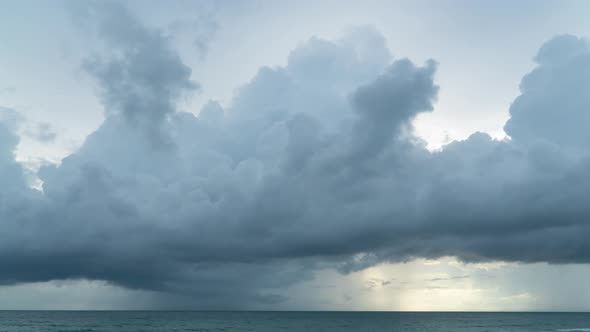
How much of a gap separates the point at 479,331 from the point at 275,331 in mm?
65552

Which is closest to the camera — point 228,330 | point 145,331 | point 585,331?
point 585,331

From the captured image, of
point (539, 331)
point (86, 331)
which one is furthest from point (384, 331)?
point (86, 331)

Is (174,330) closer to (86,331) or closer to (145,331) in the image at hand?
(145,331)

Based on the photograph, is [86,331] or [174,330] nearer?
[86,331]

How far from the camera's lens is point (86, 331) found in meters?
147

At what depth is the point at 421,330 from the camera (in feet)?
547

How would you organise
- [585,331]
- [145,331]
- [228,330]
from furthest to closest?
[228,330] < [145,331] < [585,331]

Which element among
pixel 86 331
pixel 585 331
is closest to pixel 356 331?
pixel 585 331

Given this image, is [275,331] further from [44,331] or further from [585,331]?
[585,331]

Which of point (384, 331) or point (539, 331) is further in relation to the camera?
point (384, 331)

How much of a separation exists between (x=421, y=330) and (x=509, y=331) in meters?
27.5

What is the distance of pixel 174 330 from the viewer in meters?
159

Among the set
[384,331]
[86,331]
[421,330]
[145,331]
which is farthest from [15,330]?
[421,330]

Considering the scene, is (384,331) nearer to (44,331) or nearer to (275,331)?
(275,331)
